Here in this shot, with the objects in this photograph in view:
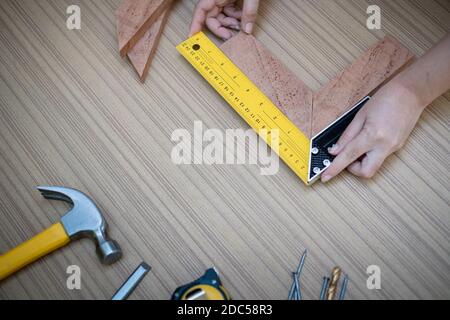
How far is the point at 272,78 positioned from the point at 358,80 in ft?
0.62

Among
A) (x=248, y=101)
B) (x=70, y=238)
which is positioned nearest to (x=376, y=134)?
(x=248, y=101)

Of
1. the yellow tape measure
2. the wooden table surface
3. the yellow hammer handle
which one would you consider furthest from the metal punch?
the yellow tape measure

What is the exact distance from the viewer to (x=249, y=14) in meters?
0.94

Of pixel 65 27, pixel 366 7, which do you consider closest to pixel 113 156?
pixel 65 27

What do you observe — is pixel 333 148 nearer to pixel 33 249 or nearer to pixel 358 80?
pixel 358 80

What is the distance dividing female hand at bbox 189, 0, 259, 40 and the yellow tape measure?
0.03 metres

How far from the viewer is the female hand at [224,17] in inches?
37.0

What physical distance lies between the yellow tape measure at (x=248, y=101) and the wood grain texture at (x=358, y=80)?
2.2 inches

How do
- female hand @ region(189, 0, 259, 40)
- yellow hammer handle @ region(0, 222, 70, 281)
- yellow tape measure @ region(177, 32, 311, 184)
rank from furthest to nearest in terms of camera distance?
female hand @ region(189, 0, 259, 40)
yellow tape measure @ region(177, 32, 311, 184)
yellow hammer handle @ region(0, 222, 70, 281)

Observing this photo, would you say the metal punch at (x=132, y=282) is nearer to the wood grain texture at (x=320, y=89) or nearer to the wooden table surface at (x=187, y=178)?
the wooden table surface at (x=187, y=178)

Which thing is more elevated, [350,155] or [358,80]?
[358,80]

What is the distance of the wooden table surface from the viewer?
0.76 metres

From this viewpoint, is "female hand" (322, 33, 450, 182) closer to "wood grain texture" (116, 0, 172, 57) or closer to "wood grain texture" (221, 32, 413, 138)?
"wood grain texture" (221, 32, 413, 138)
